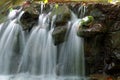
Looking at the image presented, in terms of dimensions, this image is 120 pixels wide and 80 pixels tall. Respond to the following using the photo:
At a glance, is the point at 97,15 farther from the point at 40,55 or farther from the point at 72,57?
the point at 40,55

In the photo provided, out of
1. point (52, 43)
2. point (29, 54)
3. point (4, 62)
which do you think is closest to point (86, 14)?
point (52, 43)

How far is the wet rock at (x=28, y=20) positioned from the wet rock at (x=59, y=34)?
1.17 meters

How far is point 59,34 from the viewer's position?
9.77 m

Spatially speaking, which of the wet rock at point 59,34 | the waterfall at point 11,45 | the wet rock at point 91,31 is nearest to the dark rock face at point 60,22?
the wet rock at point 59,34

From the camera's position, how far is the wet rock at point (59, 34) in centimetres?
978

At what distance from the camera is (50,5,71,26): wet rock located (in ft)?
33.0

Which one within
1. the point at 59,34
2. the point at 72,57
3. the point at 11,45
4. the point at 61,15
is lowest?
the point at 72,57

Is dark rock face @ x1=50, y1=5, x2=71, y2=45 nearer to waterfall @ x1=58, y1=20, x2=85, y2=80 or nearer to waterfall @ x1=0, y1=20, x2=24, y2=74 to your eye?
waterfall @ x1=58, y1=20, x2=85, y2=80

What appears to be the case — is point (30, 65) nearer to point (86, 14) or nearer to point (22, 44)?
point (22, 44)

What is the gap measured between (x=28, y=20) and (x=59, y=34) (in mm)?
1571

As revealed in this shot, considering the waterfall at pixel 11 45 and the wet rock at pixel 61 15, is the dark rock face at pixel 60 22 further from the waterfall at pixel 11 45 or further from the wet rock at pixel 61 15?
the waterfall at pixel 11 45

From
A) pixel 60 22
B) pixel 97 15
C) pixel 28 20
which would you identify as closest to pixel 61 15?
pixel 60 22

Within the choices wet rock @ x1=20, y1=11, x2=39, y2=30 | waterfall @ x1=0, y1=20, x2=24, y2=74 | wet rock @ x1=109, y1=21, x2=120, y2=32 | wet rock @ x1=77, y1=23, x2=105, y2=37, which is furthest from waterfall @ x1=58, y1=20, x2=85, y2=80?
waterfall @ x1=0, y1=20, x2=24, y2=74

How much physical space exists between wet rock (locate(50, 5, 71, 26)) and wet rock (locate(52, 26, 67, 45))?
0.74ft
